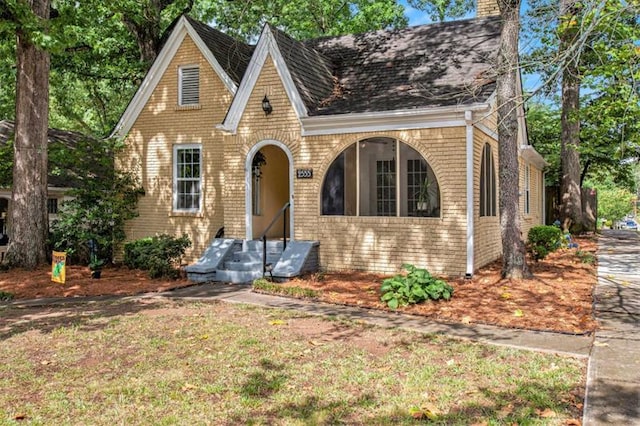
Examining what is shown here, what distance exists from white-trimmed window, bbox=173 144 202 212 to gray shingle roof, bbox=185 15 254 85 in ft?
8.13

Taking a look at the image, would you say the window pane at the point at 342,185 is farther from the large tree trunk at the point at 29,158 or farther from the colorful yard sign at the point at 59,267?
the large tree trunk at the point at 29,158

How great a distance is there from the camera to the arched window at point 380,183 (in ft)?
A: 37.6

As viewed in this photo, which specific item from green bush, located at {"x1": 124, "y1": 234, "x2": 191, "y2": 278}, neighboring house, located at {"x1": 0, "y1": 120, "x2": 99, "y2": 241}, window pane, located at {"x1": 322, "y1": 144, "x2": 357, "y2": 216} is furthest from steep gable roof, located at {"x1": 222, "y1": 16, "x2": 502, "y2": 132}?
neighboring house, located at {"x1": 0, "y1": 120, "x2": 99, "y2": 241}

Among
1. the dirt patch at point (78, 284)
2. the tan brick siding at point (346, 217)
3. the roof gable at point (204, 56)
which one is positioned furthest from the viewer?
the roof gable at point (204, 56)

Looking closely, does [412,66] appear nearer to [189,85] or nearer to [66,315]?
[189,85]

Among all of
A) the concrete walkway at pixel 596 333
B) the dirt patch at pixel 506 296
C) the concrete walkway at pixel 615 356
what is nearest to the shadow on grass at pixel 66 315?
the concrete walkway at pixel 596 333

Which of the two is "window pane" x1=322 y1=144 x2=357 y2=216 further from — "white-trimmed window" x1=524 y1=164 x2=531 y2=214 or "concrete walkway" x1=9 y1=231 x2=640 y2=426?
"white-trimmed window" x1=524 y1=164 x2=531 y2=214

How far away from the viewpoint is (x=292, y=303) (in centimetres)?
897

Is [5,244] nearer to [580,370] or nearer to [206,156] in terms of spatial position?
[206,156]

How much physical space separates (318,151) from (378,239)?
261cm

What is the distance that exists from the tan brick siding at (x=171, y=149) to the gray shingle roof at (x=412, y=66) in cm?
380

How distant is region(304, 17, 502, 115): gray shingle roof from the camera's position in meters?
11.6

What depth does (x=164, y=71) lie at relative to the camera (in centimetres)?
1565

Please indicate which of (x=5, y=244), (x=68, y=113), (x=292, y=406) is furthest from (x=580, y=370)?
(x=68, y=113)
